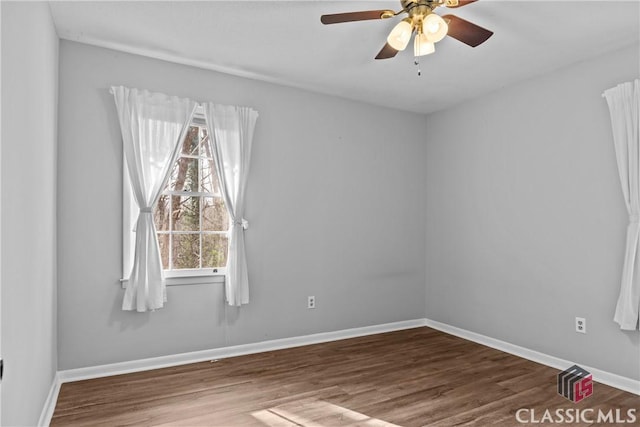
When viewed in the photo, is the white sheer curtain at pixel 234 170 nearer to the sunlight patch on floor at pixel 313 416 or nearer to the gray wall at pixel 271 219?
the gray wall at pixel 271 219

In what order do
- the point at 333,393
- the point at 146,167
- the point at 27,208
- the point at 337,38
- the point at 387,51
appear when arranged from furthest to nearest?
the point at 146,167 → the point at 337,38 → the point at 333,393 → the point at 387,51 → the point at 27,208

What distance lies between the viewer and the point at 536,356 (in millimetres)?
3922

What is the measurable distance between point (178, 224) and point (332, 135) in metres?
1.89

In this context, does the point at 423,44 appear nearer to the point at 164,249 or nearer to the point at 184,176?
the point at 184,176

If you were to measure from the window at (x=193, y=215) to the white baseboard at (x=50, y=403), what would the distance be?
3.65ft

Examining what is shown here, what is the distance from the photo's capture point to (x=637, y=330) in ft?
10.5

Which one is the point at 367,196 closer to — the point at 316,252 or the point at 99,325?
the point at 316,252

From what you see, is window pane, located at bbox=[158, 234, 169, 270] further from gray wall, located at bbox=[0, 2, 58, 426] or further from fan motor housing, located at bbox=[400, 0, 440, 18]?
fan motor housing, located at bbox=[400, 0, 440, 18]

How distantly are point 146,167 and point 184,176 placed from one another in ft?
1.33

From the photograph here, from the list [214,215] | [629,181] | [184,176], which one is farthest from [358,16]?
[629,181]

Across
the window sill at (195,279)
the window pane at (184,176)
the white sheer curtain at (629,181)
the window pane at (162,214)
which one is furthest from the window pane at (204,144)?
the white sheer curtain at (629,181)

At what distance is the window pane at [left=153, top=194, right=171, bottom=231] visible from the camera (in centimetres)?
375

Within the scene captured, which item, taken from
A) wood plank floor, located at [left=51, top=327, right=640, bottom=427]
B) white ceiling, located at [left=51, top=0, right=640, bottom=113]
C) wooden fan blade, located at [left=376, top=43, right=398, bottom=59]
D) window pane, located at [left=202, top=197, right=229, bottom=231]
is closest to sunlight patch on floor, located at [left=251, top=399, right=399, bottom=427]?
wood plank floor, located at [left=51, top=327, right=640, bottom=427]

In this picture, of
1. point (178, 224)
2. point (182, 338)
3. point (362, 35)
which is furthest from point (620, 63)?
point (182, 338)
